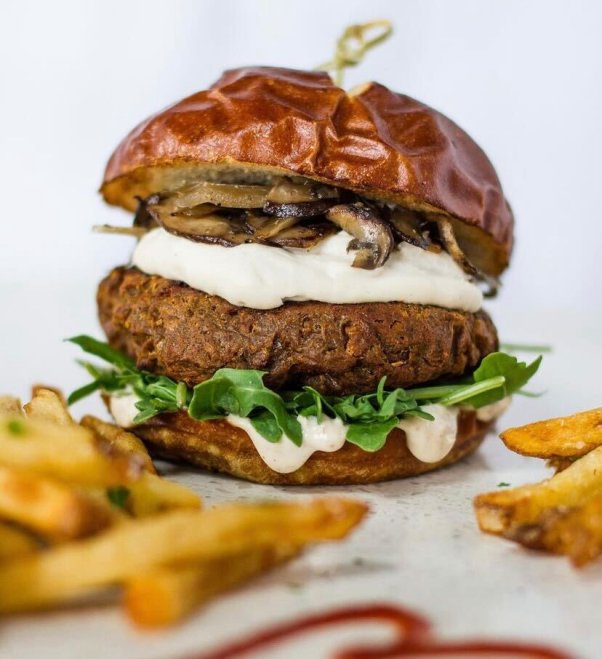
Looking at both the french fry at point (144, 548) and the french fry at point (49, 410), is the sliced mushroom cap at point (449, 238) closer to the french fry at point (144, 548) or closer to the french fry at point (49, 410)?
the french fry at point (49, 410)

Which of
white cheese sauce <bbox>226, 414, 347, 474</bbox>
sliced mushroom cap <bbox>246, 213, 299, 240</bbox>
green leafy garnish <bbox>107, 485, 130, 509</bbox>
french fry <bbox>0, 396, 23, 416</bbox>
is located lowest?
white cheese sauce <bbox>226, 414, 347, 474</bbox>

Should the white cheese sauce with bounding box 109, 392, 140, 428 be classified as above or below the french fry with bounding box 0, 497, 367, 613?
below

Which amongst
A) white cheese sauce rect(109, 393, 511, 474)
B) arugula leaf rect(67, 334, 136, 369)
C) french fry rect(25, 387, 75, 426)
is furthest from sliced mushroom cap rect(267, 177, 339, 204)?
french fry rect(25, 387, 75, 426)

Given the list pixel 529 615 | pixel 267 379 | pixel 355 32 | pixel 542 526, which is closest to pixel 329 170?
pixel 267 379

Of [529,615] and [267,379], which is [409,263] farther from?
[529,615]

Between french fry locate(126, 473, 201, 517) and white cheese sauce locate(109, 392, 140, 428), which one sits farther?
white cheese sauce locate(109, 392, 140, 428)

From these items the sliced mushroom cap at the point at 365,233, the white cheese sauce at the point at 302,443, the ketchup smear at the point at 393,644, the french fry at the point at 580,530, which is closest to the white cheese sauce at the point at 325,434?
the white cheese sauce at the point at 302,443

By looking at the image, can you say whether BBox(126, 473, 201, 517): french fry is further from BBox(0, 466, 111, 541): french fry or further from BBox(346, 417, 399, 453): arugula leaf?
BBox(346, 417, 399, 453): arugula leaf

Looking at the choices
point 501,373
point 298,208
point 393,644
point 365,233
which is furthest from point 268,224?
point 393,644
